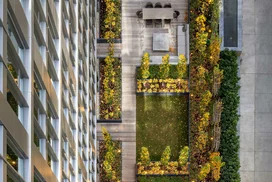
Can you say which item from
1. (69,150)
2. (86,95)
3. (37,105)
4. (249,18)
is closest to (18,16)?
(37,105)

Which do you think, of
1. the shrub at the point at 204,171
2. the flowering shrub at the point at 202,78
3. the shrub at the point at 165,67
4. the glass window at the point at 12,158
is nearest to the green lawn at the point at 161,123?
the flowering shrub at the point at 202,78

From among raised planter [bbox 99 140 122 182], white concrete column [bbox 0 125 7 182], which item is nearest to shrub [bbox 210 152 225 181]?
raised planter [bbox 99 140 122 182]

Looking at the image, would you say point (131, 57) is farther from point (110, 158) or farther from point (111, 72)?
point (110, 158)

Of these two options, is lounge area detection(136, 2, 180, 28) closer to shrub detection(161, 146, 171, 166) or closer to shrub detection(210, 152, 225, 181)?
shrub detection(161, 146, 171, 166)

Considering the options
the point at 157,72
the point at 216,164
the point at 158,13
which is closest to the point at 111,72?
the point at 157,72

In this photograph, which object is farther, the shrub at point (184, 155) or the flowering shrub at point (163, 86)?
A: the flowering shrub at point (163, 86)

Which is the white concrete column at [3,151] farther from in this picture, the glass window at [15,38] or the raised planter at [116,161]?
the raised planter at [116,161]
